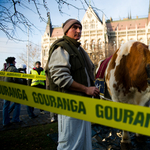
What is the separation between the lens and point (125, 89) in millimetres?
2502

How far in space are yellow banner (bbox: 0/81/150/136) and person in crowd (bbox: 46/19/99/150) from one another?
0.90 ft

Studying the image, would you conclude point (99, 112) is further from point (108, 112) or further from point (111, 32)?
point (111, 32)

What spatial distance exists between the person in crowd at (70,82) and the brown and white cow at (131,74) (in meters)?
0.94

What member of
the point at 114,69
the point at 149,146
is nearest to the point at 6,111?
Answer: the point at 114,69

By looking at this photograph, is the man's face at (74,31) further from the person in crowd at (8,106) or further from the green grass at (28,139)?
the person in crowd at (8,106)

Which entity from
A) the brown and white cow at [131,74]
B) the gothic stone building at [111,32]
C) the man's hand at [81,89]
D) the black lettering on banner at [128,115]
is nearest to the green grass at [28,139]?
the brown and white cow at [131,74]

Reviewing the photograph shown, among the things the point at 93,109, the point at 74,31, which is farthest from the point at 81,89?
the point at 74,31

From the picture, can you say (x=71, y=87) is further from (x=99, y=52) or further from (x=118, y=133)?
(x=99, y=52)

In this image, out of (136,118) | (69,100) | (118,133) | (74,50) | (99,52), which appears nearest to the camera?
(136,118)

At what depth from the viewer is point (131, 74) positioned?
228 cm

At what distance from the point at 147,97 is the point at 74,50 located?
1388mm

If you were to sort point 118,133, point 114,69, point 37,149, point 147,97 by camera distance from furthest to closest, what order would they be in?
point 118,133, point 37,149, point 114,69, point 147,97

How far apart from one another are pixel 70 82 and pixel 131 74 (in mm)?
1241

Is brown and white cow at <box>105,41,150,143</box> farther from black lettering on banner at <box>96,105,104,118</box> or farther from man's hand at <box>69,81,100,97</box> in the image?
black lettering on banner at <box>96,105,104,118</box>
